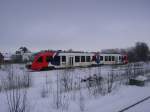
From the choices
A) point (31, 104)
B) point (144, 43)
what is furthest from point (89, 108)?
point (144, 43)

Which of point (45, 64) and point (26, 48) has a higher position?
point (26, 48)

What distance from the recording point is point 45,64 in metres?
22.7

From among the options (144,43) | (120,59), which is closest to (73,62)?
(120,59)

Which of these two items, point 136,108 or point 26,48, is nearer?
point 136,108

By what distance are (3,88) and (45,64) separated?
44.1 ft

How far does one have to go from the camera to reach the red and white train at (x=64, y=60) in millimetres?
22520

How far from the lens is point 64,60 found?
2467 centimetres

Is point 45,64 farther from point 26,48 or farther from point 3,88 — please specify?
point 26,48

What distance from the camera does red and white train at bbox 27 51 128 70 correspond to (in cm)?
2252

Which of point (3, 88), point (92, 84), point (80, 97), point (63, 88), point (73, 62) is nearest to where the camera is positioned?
point (80, 97)

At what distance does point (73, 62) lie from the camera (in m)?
26.2

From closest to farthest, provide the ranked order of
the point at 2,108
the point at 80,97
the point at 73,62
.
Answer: the point at 2,108 < the point at 80,97 < the point at 73,62

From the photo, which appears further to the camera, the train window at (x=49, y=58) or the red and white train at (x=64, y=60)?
the train window at (x=49, y=58)

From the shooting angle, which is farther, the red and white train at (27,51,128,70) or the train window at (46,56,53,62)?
the train window at (46,56,53,62)
